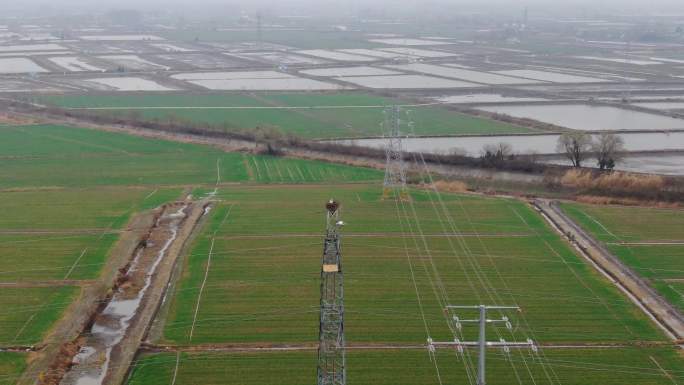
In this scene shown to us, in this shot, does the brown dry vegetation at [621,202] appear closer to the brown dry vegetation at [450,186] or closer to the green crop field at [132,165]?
the brown dry vegetation at [450,186]

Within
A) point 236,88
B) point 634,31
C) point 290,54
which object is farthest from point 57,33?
point 634,31

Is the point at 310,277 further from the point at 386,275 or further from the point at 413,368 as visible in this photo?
the point at 413,368

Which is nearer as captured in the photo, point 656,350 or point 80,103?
point 656,350

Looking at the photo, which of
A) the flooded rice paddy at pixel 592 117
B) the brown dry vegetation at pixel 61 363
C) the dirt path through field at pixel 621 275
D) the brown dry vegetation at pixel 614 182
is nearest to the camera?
the brown dry vegetation at pixel 61 363

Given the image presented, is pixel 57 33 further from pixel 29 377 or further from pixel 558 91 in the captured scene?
pixel 29 377

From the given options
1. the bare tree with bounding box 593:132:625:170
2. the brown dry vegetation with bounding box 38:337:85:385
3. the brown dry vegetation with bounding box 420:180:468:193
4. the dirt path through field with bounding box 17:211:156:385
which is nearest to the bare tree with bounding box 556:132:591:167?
the bare tree with bounding box 593:132:625:170

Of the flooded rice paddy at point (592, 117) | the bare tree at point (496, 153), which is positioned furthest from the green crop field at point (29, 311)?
the flooded rice paddy at point (592, 117)

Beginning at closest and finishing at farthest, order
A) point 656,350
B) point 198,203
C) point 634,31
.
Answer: point 656,350, point 198,203, point 634,31
